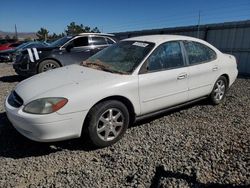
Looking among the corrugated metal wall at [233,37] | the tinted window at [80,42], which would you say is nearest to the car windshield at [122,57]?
the tinted window at [80,42]

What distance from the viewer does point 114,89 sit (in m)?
3.23

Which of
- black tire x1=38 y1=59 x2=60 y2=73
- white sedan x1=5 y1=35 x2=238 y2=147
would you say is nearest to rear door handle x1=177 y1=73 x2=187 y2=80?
white sedan x1=5 y1=35 x2=238 y2=147

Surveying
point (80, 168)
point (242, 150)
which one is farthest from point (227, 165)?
point (80, 168)

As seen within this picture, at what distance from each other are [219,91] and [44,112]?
3708 mm

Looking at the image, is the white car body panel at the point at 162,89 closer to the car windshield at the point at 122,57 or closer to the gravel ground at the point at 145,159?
the car windshield at the point at 122,57

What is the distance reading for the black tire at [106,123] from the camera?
311 cm

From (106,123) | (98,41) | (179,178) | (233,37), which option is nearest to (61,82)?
(106,123)

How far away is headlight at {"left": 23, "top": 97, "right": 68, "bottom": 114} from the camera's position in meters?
2.88

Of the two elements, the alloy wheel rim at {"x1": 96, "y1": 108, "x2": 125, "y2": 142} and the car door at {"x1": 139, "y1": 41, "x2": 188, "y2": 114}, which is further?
the car door at {"x1": 139, "y1": 41, "x2": 188, "y2": 114}

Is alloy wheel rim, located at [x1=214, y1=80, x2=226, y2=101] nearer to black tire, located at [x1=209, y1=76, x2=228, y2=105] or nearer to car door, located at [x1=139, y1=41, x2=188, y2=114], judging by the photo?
black tire, located at [x1=209, y1=76, x2=228, y2=105]

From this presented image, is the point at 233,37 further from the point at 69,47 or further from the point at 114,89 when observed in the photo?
the point at 114,89

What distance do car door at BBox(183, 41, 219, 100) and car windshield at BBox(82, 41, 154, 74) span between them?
91 cm

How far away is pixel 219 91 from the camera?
508 centimetres

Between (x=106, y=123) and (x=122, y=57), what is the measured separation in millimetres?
1245
